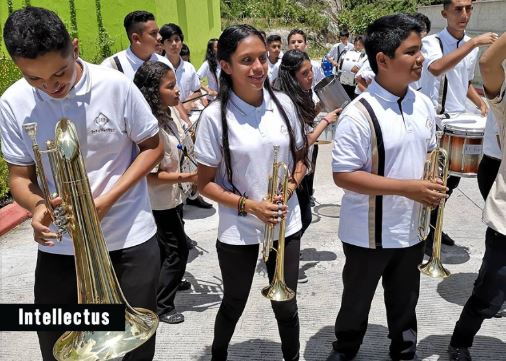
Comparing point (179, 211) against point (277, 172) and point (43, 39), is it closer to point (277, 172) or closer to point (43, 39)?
point (277, 172)

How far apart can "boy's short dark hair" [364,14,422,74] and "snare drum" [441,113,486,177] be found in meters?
1.53

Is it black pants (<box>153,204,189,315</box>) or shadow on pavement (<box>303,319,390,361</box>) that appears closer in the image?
shadow on pavement (<box>303,319,390,361</box>)

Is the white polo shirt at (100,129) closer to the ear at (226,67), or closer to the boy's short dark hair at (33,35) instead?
the boy's short dark hair at (33,35)

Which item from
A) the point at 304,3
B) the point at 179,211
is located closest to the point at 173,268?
the point at 179,211

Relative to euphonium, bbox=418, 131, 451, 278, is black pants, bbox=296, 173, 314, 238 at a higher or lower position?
lower

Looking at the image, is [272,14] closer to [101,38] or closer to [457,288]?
[101,38]

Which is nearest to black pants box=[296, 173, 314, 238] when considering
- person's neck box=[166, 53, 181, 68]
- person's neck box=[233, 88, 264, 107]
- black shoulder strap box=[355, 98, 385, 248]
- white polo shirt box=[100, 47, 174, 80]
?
black shoulder strap box=[355, 98, 385, 248]

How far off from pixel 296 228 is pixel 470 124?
1958 mm

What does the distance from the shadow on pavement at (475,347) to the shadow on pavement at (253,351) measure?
0.91m

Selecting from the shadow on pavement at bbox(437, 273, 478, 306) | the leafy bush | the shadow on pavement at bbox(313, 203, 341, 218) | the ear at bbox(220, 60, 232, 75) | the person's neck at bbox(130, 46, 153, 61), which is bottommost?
the shadow on pavement at bbox(313, 203, 341, 218)

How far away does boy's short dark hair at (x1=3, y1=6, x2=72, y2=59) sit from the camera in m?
1.81

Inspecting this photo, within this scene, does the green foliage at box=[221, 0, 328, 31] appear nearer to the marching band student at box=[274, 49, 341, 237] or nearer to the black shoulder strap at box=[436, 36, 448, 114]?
the black shoulder strap at box=[436, 36, 448, 114]

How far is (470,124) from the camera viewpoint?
12.7 feet

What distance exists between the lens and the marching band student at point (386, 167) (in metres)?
2.45
